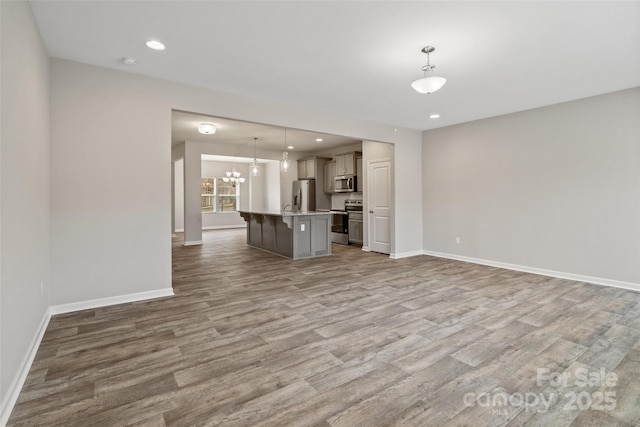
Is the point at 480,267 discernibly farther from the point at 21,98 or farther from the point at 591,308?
the point at 21,98

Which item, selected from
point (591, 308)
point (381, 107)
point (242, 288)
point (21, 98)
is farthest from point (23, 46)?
point (591, 308)

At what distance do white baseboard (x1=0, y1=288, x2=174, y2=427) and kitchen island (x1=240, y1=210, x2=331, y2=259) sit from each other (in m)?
2.84

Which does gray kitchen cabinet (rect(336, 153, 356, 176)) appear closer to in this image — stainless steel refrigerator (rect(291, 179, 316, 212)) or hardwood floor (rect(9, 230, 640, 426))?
stainless steel refrigerator (rect(291, 179, 316, 212))

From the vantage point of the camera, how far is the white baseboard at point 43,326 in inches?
68.9

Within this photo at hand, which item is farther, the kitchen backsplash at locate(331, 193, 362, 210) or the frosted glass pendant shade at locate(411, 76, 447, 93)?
the kitchen backsplash at locate(331, 193, 362, 210)

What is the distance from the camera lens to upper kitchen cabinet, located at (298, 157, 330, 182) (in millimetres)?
9641

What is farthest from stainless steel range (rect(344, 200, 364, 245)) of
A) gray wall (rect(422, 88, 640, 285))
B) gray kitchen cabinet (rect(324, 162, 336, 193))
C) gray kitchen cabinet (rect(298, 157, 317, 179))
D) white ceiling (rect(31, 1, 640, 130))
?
→ white ceiling (rect(31, 1, 640, 130))

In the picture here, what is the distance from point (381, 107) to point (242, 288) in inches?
143

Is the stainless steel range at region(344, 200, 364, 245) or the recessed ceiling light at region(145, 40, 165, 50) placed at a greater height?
the recessed ceiling light at region(145, 40, 165, 50)

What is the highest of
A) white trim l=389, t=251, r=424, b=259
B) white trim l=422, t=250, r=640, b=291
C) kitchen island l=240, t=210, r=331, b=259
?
kitchen island l=240, t=210, r=331, b=259

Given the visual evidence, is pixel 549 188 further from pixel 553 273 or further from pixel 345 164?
pixel 345 164

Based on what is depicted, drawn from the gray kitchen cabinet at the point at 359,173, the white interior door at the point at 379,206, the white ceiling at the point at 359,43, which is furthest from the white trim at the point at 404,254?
the white ceiling at the point at 359,43

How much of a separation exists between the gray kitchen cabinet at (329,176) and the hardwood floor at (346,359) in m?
5.54

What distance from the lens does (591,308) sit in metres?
3.43
